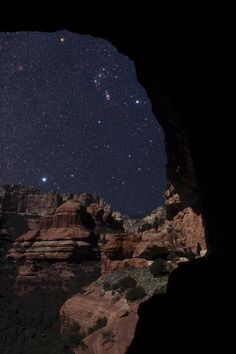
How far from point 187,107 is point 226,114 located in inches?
82.0

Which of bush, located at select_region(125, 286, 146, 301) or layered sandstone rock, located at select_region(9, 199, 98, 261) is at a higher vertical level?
layered sandstone rock, located at select_region(9, 199, 98, 261)

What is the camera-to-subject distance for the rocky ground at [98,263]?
102 feet

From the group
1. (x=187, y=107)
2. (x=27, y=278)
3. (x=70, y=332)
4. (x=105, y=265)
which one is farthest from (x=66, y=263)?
(x=187, y=107)

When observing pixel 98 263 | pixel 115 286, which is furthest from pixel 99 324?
pixel 98 263

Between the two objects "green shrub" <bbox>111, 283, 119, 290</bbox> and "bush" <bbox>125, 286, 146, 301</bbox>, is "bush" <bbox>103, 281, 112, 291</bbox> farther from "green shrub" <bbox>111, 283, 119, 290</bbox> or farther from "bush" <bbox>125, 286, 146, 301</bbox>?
"bush" <bbox>125, 286, 146, 301</bbox>

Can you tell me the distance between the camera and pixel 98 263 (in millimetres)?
88438

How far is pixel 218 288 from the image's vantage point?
7.95 meters

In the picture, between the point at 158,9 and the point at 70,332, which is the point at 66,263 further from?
the point at 158,9

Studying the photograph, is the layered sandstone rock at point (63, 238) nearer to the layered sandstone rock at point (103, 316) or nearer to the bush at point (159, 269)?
the layered sandstone rock at point (103, 316)

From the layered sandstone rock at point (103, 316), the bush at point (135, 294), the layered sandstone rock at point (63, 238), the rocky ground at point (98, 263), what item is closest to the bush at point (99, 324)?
the rocky ground at point (98, 263)

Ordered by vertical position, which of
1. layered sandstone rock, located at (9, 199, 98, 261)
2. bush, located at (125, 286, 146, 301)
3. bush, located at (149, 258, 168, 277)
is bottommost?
bush, located at (125, 286, 146, 301)

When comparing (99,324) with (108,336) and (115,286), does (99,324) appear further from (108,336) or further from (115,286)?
(115,286)

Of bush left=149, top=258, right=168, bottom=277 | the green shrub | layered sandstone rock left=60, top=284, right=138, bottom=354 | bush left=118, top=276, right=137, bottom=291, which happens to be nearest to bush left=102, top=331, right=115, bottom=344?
layered sandstone rock left=60, top=284, right=138, bottom=354

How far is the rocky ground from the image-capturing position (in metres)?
31.0
